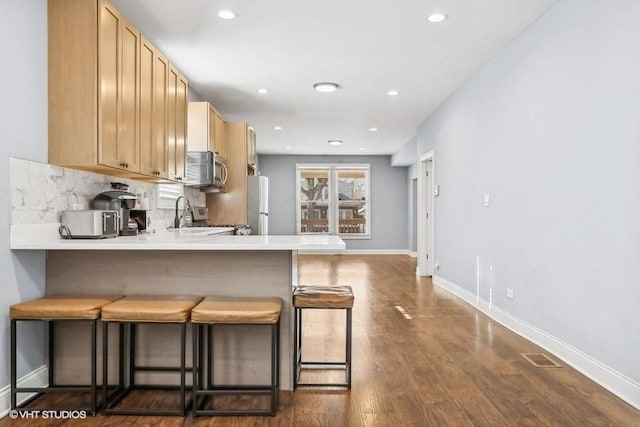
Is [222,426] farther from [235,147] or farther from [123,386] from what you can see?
[235,147]

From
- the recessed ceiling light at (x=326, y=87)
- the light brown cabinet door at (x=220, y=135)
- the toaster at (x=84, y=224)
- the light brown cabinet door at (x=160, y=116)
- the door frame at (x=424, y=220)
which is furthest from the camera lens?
the door frame at (x=424, y=220)

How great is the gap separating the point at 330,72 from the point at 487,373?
353 centimetres

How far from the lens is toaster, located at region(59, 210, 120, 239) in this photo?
8.99ft

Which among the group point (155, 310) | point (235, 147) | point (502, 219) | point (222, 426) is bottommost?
point (222, 426)

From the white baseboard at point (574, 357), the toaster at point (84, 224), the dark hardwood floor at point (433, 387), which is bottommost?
the dark hardwood floor at point (433, 387)

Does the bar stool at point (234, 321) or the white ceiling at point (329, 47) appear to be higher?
the white ceiling at point (329, 47)

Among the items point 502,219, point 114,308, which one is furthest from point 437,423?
point 502,219

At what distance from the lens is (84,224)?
2.75 m

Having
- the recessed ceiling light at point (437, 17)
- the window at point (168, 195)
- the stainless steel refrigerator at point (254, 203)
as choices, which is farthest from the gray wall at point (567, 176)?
the window at point (168, 195)

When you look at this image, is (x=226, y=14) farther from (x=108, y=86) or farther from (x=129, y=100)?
(x=108, y=86)

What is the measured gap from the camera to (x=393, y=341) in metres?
3.77

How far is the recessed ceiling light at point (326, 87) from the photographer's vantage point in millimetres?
5523

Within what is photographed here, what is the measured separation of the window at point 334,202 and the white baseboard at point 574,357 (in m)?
6.98

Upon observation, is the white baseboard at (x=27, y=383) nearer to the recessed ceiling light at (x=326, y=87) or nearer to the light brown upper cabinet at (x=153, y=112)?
the light brown upper cabinet at (x=153, y=112)
